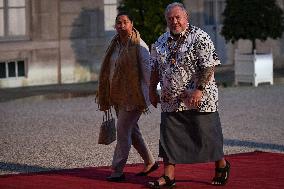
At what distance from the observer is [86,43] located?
25.6 metres

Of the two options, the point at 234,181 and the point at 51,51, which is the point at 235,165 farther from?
the point at 51,51

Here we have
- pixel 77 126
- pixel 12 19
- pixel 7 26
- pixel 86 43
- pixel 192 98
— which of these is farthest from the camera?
pixel 86 43

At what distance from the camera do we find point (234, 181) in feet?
35.7

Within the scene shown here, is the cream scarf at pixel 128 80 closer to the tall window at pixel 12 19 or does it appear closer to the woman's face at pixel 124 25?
the woman's face at pixel 124 25

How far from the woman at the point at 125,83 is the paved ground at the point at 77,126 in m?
1.54

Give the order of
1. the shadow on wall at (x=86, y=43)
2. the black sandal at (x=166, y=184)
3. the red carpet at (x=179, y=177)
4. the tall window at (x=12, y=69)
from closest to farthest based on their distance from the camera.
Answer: the black sandal at (x=166, y=184), the red carpet at (x=179, y=177), the tall window at (x=12, y=69), the shadow on wall at (x=86, y=43)

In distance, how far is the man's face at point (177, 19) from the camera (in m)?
10.2

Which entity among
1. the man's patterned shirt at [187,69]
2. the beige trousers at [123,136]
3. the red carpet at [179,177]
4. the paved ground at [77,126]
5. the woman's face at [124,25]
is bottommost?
the paved ground at [77,126]

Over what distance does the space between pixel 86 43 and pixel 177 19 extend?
50.7 ft

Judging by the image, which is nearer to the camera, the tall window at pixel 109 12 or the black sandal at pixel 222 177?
the black sandal at pixel 222 177

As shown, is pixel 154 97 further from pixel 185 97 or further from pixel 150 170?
pixel 150 170

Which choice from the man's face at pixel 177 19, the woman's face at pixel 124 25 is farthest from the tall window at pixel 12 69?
the man's face at pixel 177 19

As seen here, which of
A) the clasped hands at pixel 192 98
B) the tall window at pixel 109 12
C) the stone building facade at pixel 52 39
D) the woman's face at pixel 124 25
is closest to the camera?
the clasped hands at pixel 192 98

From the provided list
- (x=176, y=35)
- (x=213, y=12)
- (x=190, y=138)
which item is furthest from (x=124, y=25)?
(x=213, y=12)
